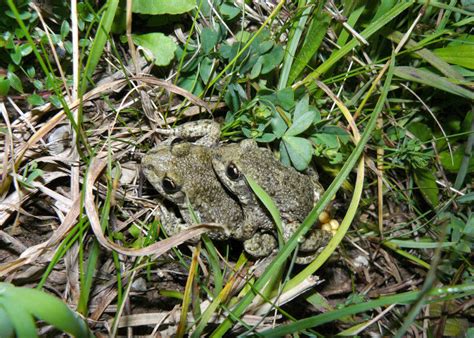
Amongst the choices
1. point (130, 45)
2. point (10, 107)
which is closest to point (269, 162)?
point (130, 45)

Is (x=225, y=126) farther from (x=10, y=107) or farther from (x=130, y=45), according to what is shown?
(x=10, y=107)

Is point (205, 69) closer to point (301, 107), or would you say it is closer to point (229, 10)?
point (229, 10)

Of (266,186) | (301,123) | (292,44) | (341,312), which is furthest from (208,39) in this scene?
(341,312)

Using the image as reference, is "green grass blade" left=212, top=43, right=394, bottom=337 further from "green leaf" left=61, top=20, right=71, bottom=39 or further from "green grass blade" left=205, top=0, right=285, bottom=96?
"green leaf" left=61, top=20, right=71, bottom=39

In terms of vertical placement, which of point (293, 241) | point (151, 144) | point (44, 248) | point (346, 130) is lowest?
point (44, 248)

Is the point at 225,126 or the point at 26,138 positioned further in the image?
the point at 225,126
